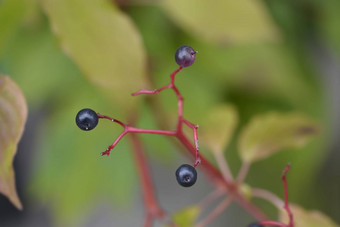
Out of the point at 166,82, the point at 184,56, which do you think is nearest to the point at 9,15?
the point at 184,56

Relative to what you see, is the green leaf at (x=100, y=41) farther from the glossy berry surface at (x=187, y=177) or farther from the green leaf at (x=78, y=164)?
the green leaf at (x=78, y=164)

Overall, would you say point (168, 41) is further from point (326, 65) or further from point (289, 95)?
point (326, 65)

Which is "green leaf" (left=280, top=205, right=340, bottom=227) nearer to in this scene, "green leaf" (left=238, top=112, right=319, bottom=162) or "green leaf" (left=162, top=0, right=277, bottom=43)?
"green leaf" (left=238, top=112, right=319, bottom=162)

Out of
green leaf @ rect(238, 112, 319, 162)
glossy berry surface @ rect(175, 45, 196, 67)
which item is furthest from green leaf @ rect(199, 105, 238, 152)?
glossy berry surface @ rect(175, 45, 196, 67)

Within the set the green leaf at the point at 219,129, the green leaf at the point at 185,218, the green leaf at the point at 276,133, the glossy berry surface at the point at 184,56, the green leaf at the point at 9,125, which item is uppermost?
the green leaf at the point at 9,125

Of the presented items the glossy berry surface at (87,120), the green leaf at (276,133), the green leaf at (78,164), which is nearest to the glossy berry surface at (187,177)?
the glossy berry surface at (87,120)

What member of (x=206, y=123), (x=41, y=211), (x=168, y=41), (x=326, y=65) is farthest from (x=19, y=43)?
(x=41, y=211)

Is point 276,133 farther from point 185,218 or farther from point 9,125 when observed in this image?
point 9,125
